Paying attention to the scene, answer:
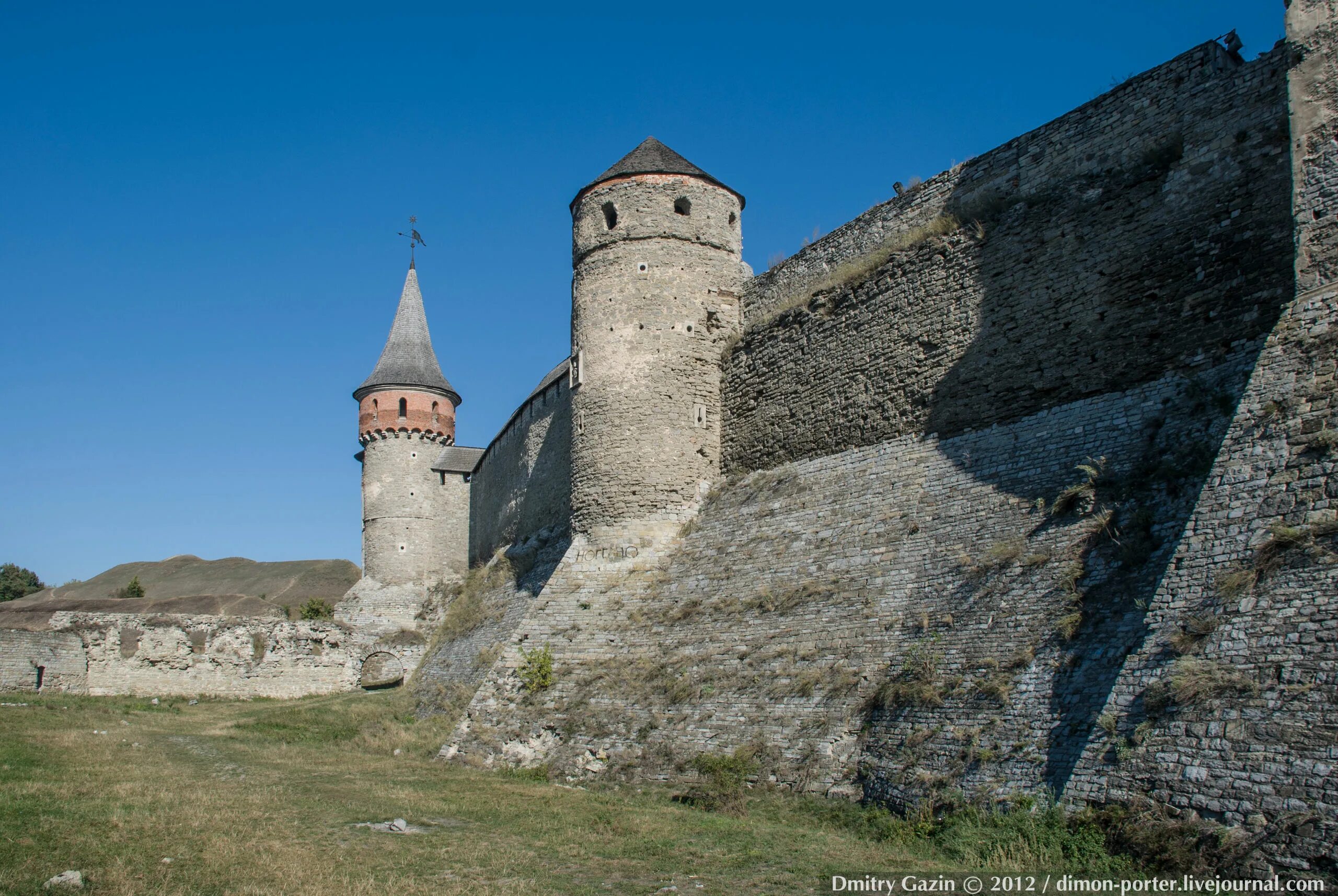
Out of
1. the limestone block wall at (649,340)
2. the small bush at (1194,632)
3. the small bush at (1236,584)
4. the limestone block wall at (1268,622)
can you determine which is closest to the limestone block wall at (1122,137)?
the limestone block wall at (1268,622)

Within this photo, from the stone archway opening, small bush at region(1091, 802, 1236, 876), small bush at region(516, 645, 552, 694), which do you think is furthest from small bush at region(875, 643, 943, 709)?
the stone archway opening

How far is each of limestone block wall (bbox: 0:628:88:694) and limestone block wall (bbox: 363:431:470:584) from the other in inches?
382

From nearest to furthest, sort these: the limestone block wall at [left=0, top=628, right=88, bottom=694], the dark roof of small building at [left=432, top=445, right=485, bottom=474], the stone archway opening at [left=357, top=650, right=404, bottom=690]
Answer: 1. the limestone block wall at [left=0, top=628, right=88, bottom=694]
2. the stone archway opening at [left=357, top=650, right=404, bottom=690]
3. the dark roof of small building at [left=432, top=445, right=485, bottom=474]

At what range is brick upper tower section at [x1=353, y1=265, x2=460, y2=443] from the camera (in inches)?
1529

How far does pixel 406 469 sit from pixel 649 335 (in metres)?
21.1

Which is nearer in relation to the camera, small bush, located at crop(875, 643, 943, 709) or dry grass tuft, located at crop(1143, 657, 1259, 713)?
dry grass tuft, located at crop(1143, 657, 1259, 713)

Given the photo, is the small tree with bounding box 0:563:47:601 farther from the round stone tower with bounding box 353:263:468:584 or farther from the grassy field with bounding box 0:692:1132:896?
the grassy field with bounding box 0:692:1132:896

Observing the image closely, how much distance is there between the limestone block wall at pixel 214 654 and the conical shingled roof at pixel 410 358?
1116 cm

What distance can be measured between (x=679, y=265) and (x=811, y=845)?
43.0 feet

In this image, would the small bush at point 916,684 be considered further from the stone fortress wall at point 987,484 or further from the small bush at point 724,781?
the small bush at point 724,781

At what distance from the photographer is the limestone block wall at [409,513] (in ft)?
120

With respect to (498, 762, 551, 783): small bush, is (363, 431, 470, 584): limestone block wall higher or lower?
higher

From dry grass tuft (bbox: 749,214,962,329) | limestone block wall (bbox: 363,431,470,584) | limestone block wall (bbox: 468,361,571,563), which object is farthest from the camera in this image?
limestone block wall (bbox: 363,431,470,584)

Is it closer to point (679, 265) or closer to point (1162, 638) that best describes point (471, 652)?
point (679, 265)
